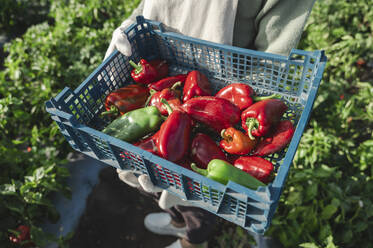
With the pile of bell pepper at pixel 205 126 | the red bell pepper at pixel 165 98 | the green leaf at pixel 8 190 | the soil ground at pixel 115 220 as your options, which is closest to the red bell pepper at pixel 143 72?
the pile of bell pepper at pixel 205 126

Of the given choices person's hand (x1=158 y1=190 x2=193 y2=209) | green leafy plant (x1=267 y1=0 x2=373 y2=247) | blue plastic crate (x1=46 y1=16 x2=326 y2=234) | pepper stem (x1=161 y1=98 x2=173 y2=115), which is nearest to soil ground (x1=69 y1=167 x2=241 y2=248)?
green leafy plant (x1=267 y1=0 x2=373 y2=247)

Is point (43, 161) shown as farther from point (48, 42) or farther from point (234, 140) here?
point (234, 140)

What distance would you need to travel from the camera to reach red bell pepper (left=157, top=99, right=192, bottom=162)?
1.59m

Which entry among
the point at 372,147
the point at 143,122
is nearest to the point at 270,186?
the point at 143,122

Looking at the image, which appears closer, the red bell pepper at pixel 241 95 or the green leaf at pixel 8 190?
the red bell pepper at pixel 241 95

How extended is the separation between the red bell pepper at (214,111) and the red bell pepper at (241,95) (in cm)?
6

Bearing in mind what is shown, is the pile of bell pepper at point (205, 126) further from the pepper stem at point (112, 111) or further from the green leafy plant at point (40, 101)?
the green leafy plant at point (40, 101)

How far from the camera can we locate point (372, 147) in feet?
8.21

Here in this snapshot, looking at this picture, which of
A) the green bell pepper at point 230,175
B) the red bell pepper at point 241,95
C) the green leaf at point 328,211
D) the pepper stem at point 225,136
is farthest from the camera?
the green leaf at point 328,211

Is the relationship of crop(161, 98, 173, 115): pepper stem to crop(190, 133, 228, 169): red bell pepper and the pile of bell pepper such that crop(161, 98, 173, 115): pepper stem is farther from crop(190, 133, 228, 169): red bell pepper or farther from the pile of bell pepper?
crop(190, 133, 228, 169): red bell pepper

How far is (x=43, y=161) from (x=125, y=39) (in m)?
1.39

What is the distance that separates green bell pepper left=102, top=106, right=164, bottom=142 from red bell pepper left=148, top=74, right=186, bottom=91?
0.90 feet

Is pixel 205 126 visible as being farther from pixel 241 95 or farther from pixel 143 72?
pixel 143 72

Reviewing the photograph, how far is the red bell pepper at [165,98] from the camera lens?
73.0 inches
